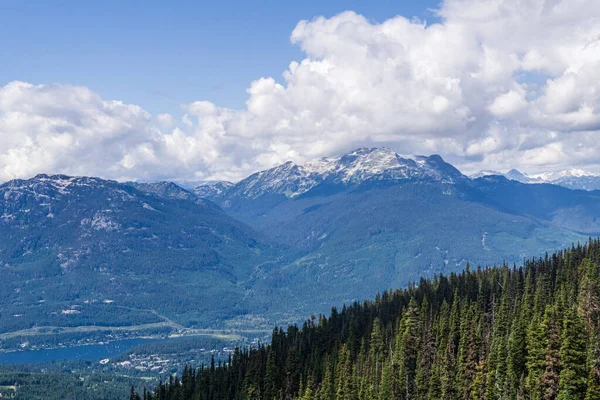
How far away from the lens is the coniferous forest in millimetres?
100125

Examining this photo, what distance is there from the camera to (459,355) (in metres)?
131

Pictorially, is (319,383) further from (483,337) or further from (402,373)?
(483,337)

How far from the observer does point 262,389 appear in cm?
17375

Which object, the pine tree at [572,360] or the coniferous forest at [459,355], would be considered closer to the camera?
the pine tree at [572,360]

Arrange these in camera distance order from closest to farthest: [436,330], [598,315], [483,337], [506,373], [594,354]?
[594,354] → [506,373] → [598,315] → [483,337] → [436,330]

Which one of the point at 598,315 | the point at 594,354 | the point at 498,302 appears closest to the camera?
the point at 594,354

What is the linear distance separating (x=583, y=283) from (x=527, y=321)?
23.8 metres

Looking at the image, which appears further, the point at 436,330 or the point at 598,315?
the point at 436,330

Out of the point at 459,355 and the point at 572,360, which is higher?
the point at 572,360

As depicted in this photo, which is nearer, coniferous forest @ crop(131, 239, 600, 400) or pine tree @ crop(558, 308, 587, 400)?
pine tree @ crop(558, 308, 587, 400)

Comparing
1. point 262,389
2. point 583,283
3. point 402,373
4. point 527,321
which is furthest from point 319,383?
point 583,283

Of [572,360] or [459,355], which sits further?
[459,355]

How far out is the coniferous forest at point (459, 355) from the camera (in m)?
100

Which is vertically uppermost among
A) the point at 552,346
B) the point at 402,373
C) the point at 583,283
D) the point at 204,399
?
the point at 583,283
